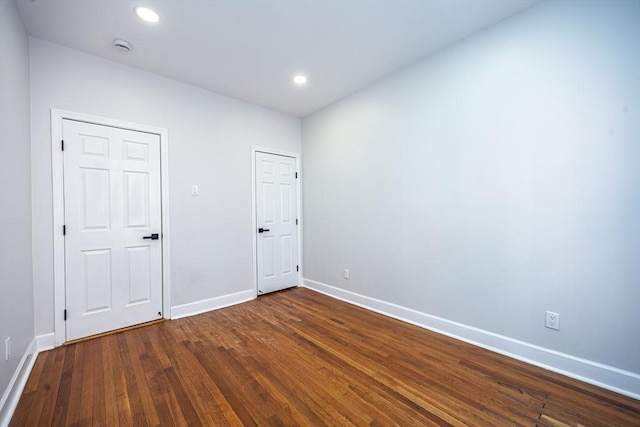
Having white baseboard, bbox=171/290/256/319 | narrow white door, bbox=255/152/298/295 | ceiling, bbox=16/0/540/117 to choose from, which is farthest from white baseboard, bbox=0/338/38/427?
ceiling, bbox=16/0/540/117

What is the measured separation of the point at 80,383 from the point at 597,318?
3.72 meters

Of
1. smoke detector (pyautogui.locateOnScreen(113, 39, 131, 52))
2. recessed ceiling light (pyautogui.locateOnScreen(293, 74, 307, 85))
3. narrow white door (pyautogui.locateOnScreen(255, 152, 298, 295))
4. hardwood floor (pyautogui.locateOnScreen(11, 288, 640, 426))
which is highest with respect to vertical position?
recessed ceiling light (pyautogui.locateOnScreen(293, 74, 307, 85))

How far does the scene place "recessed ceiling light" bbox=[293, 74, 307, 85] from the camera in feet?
9.98

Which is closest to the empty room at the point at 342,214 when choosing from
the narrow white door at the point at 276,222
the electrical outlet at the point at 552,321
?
the electrical outlet at the point at 552,321

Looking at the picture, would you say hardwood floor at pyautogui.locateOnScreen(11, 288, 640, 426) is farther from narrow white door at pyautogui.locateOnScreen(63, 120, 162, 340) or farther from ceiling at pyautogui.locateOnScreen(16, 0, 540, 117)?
ceiling at pyautogui.locateOnScreen(16, 0, 540, 117)

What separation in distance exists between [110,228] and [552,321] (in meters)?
4.07

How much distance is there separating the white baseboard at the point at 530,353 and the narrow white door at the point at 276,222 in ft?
5.21

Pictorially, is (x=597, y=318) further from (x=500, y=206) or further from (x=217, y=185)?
(x=217, y=185)

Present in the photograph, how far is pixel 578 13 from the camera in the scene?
1.85 metres

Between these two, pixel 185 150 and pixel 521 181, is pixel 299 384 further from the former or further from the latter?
pixel 185 150

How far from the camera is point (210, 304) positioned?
10.8 feet

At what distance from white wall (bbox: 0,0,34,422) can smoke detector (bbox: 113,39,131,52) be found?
60 centimetres

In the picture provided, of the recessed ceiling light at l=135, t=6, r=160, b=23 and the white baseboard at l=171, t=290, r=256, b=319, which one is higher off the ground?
the recessed ceiling light at l=135, t=6, r=160, b=23

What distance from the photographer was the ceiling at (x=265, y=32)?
2014 mm
